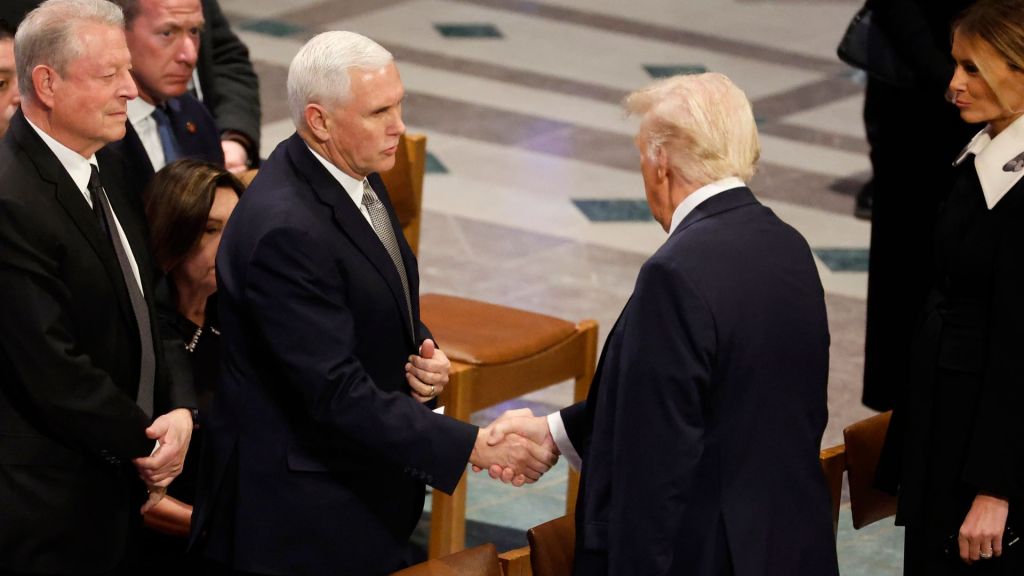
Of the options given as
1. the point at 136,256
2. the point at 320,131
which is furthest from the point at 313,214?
the point at 136,256

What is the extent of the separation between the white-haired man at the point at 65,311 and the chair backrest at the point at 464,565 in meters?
0.64

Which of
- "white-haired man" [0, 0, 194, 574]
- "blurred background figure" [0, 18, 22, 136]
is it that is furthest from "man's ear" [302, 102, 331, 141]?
"blurred background figure" [0, 18, 22, 136]

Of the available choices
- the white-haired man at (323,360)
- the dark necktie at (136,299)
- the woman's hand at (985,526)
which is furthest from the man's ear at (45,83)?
the woman's hand at (985,526)

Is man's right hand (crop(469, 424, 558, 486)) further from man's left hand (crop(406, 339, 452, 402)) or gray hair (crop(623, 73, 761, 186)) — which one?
gray hair (crop(623, 73, 761, 186))

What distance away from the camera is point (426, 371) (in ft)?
9.78

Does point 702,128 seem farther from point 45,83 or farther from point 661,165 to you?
point 45,83

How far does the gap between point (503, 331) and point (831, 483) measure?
128 centimetres

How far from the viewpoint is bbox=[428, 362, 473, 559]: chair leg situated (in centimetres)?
402

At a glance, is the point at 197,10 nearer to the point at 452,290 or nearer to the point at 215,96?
the point at 215,96

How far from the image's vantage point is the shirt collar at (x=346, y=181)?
2873mm

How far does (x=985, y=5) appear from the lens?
312cm

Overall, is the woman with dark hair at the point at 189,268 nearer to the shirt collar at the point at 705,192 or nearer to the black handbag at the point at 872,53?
the shirt collar at the point at 705,192

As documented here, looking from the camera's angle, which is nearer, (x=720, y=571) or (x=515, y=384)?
(x=720, y=571)

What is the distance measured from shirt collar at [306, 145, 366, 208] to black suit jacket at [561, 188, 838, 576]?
58cm
